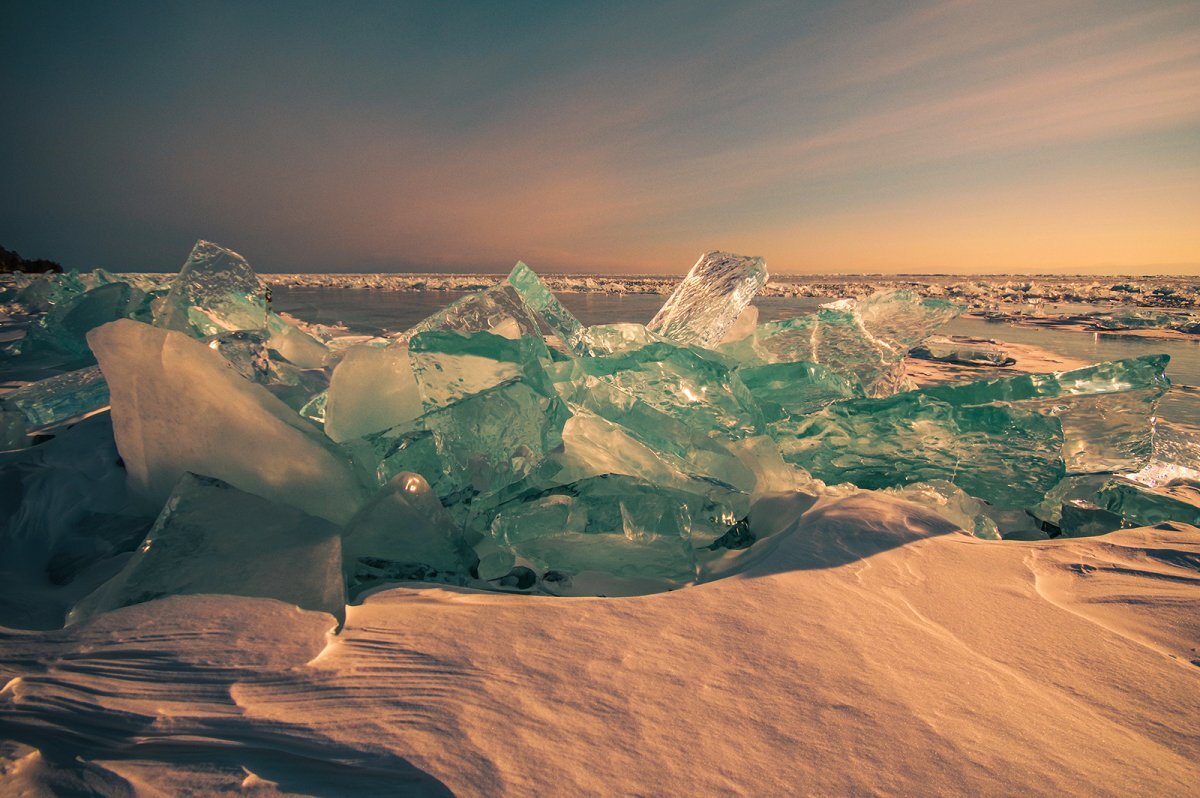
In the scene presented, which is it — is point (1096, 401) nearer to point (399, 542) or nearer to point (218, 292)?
point (399, 542)

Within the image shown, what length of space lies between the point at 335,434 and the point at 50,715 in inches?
34.4

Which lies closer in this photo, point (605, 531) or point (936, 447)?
point (605, 531)

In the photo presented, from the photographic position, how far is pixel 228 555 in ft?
2.67

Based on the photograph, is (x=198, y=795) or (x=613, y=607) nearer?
(x=198, y=795)

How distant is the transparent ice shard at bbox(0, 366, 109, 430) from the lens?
71.2 inches

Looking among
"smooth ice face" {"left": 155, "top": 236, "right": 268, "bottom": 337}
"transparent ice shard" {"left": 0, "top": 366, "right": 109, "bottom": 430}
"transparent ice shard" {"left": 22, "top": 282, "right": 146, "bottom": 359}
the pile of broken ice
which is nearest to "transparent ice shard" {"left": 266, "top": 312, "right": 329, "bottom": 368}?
"smooth ice face" {"left": 155, "top": 236, "right": 268, "bottom": 337}

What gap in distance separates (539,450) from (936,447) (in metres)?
1.22

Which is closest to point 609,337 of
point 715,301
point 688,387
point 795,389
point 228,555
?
point 715,301

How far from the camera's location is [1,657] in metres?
0.64

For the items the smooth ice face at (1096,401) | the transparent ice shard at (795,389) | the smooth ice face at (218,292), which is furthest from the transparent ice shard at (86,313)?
the smooth ice face at (1096,401)

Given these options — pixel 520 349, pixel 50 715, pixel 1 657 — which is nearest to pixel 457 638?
pixel 50 715

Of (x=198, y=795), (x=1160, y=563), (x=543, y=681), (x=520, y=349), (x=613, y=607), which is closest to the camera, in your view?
(x=198, y=795)

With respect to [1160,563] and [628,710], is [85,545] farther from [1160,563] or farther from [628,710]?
[1160,563]

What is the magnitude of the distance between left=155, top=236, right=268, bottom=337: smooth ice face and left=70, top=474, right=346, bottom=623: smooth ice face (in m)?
2.15
